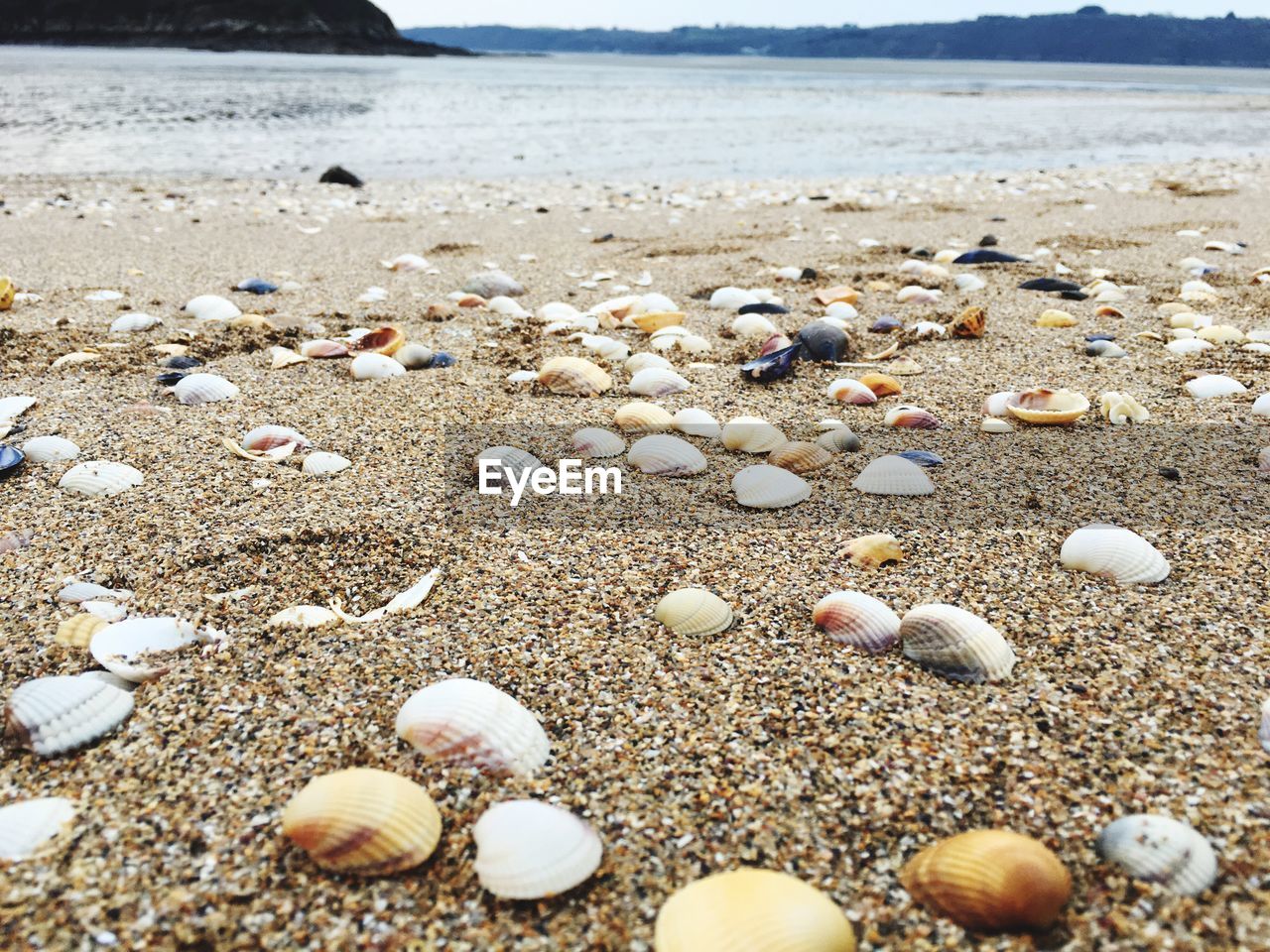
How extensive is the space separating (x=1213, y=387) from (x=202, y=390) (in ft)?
12.7

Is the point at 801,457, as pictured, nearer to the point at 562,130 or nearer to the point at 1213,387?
the point at 1213,387

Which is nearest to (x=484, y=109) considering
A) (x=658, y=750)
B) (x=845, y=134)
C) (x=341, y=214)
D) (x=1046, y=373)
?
(x=845, y=134)

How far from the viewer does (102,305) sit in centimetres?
497

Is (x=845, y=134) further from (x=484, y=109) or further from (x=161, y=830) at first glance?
(x=161, y=830)

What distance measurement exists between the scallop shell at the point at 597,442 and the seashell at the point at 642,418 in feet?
0.41

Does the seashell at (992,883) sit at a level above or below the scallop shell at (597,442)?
below

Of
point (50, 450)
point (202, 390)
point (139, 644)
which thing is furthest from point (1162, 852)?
point (202, 390)

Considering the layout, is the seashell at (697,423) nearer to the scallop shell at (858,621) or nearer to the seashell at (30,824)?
the scallop shell at (858,621)

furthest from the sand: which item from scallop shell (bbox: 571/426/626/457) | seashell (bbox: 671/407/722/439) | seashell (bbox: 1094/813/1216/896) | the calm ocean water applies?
the calm ocean water

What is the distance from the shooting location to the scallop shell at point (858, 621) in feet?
6.36

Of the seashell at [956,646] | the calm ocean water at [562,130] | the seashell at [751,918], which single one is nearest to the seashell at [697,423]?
the seashell at [956,646]

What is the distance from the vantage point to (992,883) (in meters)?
1.29

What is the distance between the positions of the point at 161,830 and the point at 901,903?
1.16 m

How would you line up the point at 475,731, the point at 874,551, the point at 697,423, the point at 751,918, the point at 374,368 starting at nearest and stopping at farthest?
the point at 751,918
the point at 475,731
the point at 874,551
the point at 697,423
the point at 374,368
